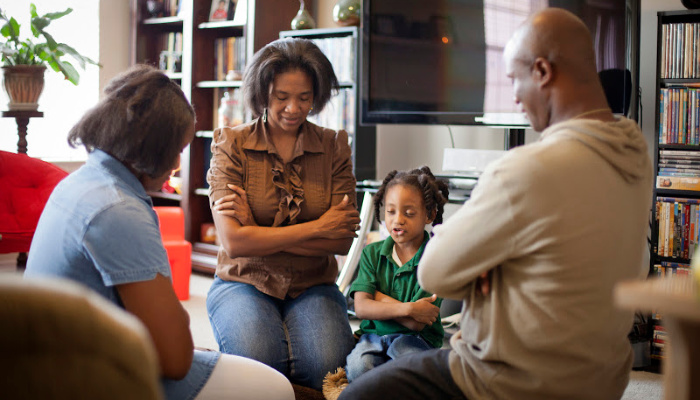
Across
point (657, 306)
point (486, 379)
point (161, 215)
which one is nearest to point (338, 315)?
point (486, 379)

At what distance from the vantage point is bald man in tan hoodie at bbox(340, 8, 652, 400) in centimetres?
122

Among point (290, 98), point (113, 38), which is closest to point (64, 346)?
point (290, 98)

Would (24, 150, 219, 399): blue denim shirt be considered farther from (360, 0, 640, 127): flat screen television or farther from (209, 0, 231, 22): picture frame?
(209, 0, 231, 22): picture frame

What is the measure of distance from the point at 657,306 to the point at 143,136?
989 millimetres

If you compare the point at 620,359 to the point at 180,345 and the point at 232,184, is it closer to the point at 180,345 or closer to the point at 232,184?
the point at 180,345

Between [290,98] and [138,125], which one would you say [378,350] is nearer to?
[290,98]

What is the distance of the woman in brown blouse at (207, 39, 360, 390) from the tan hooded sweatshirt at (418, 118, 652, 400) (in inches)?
29.6

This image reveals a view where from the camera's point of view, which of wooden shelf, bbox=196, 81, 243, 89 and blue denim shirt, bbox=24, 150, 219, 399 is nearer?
blue denim shirt, bbox=24, 150, 219, 399

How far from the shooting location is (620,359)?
4.44 feet

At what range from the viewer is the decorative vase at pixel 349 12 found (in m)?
3.71

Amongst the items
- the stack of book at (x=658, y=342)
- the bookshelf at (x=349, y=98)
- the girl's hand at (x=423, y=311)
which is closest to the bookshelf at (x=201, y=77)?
the bookshelf at (x=349, y=98)

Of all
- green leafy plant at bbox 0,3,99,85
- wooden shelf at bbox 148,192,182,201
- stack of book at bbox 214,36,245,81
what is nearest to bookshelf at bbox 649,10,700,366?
stack of book at bbox 214,36,245,81

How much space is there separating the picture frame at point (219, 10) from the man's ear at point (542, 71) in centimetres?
338

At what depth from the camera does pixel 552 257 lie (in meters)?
1.22
